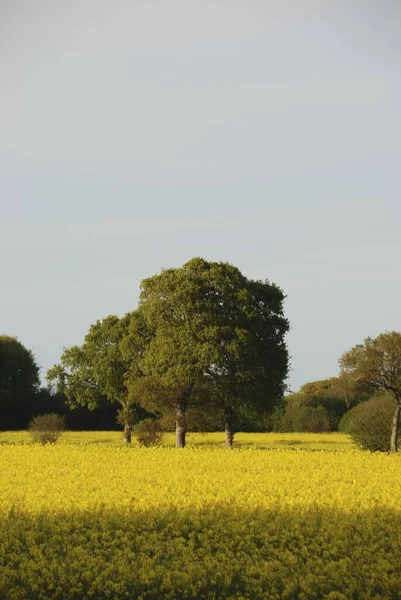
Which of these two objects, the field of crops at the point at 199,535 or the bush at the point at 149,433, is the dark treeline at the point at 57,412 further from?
the field of crops at the point at 199,535

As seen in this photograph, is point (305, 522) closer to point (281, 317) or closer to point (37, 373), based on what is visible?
point (281, 317)

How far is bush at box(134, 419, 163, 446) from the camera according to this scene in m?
52.1

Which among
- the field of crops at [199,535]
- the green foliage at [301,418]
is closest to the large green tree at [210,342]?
the field of crops at [199,535]

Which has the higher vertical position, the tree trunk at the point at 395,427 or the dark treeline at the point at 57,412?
the dark treeline at the point at 57,412

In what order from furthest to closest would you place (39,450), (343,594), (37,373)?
(37,373) → (39,450) → (343,594)

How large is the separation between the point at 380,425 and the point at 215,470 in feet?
74.1

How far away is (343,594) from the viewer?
12.5m

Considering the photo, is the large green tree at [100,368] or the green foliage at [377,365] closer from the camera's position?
the green foliage at [377,365]

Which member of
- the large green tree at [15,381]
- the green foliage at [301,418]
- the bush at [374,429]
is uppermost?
the large green tree at [15,381]

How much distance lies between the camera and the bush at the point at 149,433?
52094 millimetres

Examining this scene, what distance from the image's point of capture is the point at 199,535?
54.0 ft

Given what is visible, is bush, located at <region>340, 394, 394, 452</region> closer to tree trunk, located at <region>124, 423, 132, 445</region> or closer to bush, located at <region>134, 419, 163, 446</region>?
bush, located at <region>134, 419, 163, 446</region>

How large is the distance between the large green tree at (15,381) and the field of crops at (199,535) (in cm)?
5925

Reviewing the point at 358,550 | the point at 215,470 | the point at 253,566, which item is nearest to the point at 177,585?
the point at 253,566
